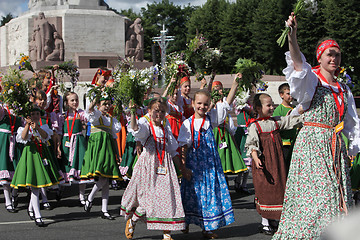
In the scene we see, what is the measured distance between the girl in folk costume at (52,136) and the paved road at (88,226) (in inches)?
11.3

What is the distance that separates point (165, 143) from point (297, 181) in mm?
1952

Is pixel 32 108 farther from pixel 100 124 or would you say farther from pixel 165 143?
pixel 165 143

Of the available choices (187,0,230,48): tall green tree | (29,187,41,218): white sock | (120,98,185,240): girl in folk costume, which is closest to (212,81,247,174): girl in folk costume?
(120,98,185,240): girl in folk costume

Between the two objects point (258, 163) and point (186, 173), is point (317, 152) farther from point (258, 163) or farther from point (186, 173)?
point (186, 173)

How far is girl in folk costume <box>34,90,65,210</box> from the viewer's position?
27.2 ft

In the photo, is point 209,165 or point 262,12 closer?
point 209,165

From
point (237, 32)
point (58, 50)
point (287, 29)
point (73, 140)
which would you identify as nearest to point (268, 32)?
point (237, 32)

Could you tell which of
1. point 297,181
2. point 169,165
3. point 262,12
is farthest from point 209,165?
point 262,12

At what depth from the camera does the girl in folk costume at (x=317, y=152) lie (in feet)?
13.9

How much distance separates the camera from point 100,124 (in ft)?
26.8

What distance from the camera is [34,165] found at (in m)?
7.32

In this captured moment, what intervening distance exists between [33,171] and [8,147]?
1.79 metres

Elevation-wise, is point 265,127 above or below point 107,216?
above

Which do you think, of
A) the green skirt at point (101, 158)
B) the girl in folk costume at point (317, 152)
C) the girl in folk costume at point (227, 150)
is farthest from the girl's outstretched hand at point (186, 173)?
the girl in folk costume at point (227, 150)
